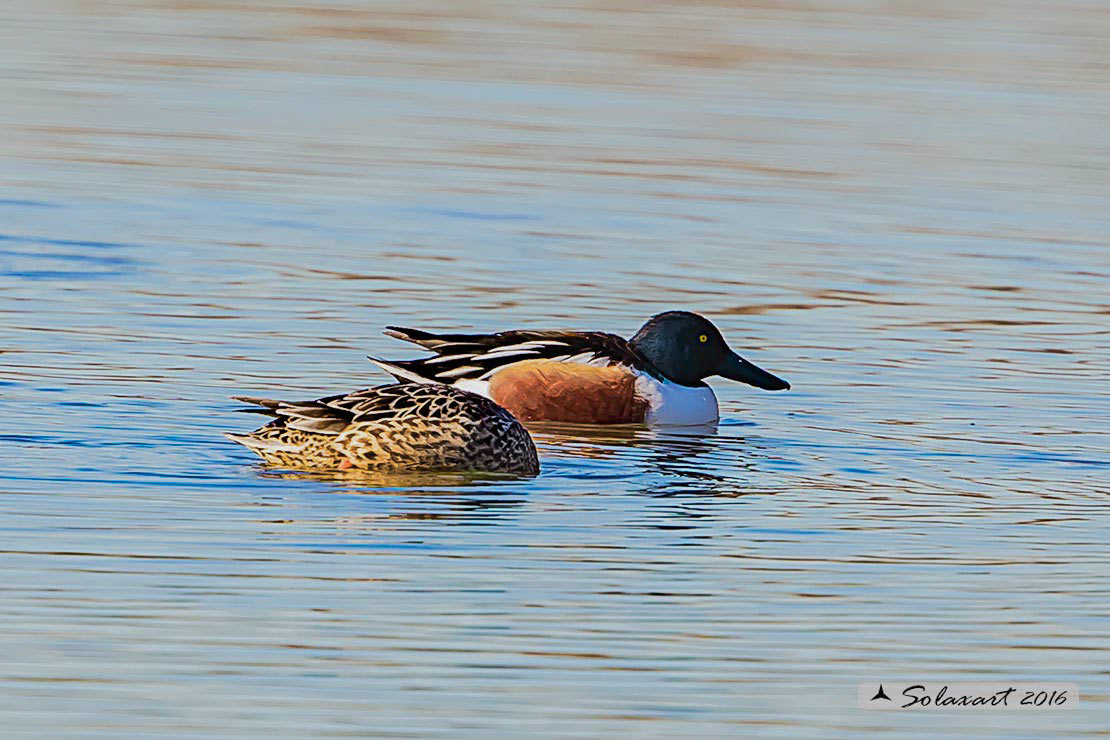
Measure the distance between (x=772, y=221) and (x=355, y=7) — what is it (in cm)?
890

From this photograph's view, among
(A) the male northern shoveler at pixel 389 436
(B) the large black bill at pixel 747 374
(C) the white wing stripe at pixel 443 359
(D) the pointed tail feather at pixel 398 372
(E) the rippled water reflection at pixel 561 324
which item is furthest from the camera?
(C) the white wing stripe at pixel 443 359

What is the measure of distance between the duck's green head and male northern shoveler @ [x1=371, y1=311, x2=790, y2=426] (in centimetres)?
4

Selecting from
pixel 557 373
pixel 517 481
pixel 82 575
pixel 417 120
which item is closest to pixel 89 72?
pixel 417 120

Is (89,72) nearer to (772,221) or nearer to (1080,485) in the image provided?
(772,221)

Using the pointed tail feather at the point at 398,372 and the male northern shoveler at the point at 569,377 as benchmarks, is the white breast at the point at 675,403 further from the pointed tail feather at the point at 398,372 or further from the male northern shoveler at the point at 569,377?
the pointed tail feather at the point at 398,372

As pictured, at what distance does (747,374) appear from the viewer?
12.3 m

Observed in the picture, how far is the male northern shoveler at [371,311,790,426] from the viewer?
12.1 metres

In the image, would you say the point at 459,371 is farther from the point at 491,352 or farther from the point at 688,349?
the point at 688,349

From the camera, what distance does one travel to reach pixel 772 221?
1590 centimetres

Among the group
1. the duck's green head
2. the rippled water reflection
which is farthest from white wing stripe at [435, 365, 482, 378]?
the duck's green head

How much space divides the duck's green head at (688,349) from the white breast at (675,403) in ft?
0.57

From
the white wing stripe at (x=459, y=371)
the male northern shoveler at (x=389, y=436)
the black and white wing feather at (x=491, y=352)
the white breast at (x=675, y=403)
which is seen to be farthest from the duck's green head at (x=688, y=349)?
the male northern shoveler at (x=389, y=436)

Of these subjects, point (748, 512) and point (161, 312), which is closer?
point (748, 512)

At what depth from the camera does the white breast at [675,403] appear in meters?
12.1
